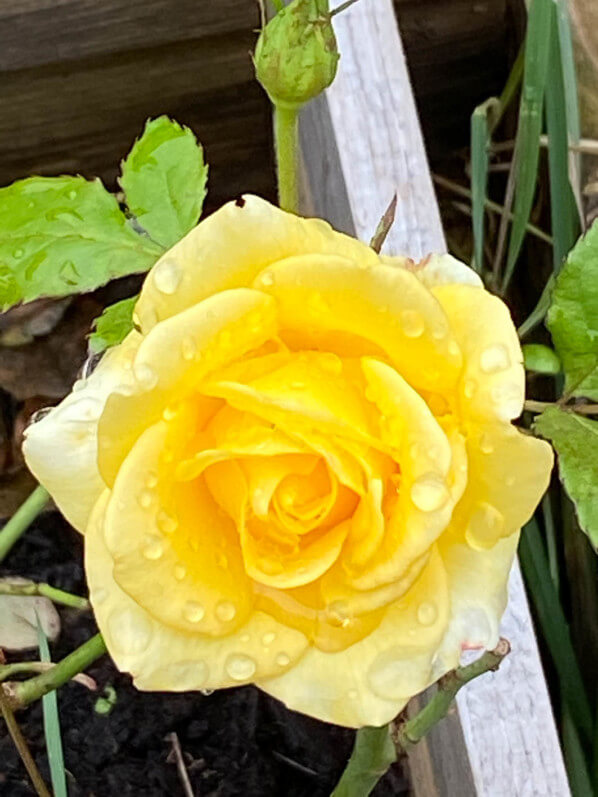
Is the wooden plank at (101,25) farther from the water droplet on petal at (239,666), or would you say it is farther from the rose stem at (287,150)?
the water droplet on petal at (239,666)

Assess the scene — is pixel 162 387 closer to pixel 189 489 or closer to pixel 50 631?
pixel 189 489

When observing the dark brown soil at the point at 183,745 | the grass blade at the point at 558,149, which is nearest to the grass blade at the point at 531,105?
the grass blade at the point at 558,149

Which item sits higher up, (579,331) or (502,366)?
(502,366)

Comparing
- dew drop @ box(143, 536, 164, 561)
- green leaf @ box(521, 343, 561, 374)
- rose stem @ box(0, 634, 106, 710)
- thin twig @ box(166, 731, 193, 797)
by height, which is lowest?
thin twig @ box(166, 731, 193, 797)

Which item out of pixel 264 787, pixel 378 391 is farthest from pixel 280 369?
pixel 264 787

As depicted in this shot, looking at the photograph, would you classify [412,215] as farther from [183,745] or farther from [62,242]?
[183,745]

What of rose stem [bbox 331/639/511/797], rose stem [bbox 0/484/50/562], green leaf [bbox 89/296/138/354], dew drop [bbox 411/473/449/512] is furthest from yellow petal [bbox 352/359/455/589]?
rose stem [bbox 0/484/50/562]

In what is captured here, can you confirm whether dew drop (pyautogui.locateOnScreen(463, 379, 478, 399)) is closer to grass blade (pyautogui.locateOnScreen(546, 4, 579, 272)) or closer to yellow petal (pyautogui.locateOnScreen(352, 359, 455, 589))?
yellow petal (pyautogui.locateOnScreen(352, 359, 455, 589))
